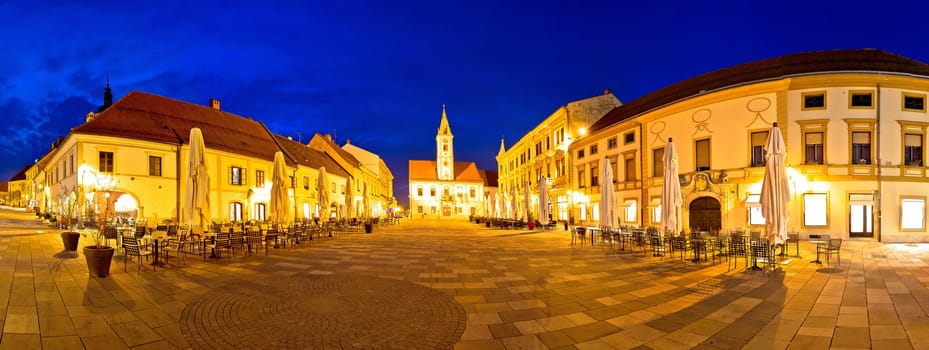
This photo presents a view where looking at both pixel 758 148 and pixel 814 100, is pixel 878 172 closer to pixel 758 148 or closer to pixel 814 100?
pixel 814 100

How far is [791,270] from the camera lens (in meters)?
10.2

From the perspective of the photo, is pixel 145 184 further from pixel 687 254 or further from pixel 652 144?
pixel 652 144

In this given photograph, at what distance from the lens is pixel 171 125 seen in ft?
87.6

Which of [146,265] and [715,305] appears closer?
[715,305]

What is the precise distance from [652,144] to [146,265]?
25.2 meters

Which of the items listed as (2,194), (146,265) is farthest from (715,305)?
(2,194)

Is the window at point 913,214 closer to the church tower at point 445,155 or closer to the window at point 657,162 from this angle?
the window at point 657,162

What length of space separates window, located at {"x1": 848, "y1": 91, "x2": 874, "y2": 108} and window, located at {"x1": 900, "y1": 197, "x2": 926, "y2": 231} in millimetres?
4562

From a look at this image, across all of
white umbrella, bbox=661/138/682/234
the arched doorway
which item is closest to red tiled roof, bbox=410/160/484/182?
the arched doorway

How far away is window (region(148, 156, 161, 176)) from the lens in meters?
24.2

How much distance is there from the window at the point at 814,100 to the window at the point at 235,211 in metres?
34.2

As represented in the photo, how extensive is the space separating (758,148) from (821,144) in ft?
7.81

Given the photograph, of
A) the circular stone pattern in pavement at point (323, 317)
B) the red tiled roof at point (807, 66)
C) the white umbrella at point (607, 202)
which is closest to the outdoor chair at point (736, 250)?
the white umbrella at point (607, 202)

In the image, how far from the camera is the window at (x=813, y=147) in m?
18.8
